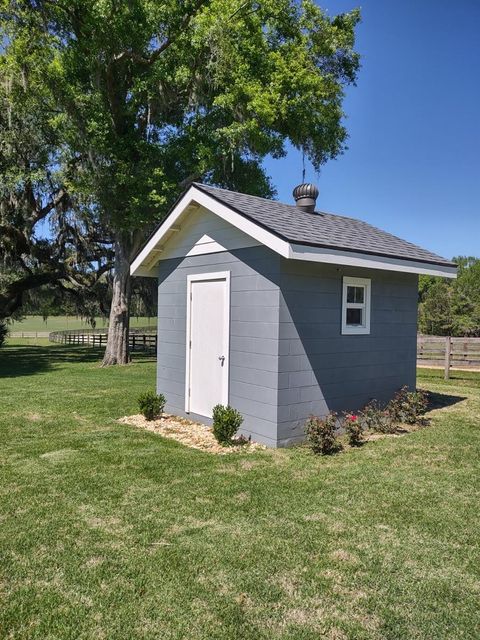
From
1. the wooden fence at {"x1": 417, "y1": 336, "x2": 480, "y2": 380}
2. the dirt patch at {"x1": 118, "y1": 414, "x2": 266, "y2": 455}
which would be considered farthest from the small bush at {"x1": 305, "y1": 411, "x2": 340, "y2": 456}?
the wooden fence at {"x1": 417, "y1": 336, "x2": 480, "y2": 380}

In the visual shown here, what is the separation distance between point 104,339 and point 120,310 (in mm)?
16069

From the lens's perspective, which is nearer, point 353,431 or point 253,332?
point 353,431

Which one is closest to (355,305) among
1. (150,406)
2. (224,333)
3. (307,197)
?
(224,333)

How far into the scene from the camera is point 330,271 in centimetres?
688

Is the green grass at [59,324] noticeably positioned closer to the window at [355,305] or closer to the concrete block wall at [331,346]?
the concrete block wall at [331,346]

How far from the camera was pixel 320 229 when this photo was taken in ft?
23.6

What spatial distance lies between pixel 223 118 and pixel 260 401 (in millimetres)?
12807

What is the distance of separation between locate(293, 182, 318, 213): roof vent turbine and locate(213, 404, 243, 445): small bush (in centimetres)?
454

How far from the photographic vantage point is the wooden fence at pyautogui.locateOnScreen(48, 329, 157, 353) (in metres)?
26.5

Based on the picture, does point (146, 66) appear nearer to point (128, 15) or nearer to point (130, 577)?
point (128, 15)

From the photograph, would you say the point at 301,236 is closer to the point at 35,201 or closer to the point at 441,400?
the point at 441,400

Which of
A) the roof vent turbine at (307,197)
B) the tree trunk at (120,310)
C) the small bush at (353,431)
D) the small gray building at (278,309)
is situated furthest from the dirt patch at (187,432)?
the tree trunk at (120,310)

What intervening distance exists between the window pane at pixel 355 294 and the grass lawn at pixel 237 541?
7.63 feet

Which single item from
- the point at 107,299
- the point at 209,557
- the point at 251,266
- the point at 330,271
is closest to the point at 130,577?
the point at 209,557
